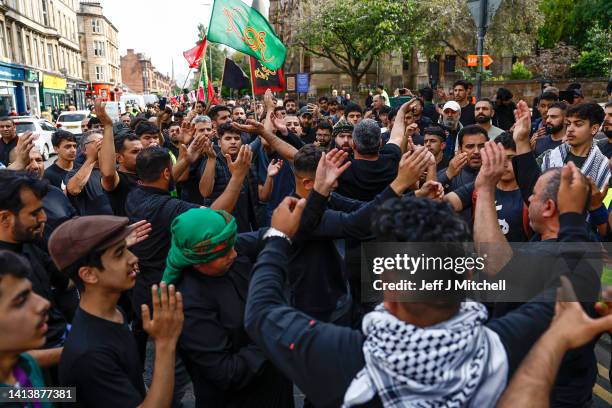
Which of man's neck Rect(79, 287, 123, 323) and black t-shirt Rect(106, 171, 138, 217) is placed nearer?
man's neck Rect(79, 287, 123, 323)

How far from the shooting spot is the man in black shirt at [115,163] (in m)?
4.64

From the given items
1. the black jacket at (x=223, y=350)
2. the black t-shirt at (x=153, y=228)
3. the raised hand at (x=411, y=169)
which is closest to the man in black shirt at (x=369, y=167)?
the black t-shirt at (x=153, y=228)

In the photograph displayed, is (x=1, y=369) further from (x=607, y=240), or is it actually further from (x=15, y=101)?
(x=15, y=101)

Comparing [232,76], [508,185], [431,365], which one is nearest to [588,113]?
[508,185]

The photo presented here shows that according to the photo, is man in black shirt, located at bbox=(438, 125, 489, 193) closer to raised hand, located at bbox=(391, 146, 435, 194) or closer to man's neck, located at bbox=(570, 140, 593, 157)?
man's neck, located at bbox=(570, 140, 593, 157)

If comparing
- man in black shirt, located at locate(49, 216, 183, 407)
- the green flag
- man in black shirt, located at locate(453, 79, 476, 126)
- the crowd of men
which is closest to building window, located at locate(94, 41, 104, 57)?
the green flag

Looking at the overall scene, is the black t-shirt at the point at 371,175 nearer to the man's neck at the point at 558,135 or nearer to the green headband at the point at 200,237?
the green headband at the point at 200,237

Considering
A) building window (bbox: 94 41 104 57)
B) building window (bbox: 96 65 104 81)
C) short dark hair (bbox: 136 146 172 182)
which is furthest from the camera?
building window (bbox: 94 41 104 57)

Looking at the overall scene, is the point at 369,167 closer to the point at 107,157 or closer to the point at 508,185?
the point at 508,185

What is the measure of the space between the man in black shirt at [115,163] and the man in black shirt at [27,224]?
165 centimetres

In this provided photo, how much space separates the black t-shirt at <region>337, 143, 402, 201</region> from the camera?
413 centimetres

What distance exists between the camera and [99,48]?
69062 millimetres

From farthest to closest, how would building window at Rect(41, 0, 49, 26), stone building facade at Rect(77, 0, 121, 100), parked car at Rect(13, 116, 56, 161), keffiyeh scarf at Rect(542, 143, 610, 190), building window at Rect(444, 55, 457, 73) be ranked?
stone building facade at Rect(77, 0, 121, 100) < building window at Rect(41, 0, 49, 26) < building window at Rect(444, 55, 457, 73) < parked car at Rect(13, 116, 56, 161) < keffiyeh scarf at Rect(542, 143, 610, 190)

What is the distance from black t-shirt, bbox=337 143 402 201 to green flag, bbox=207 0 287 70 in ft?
11.5
